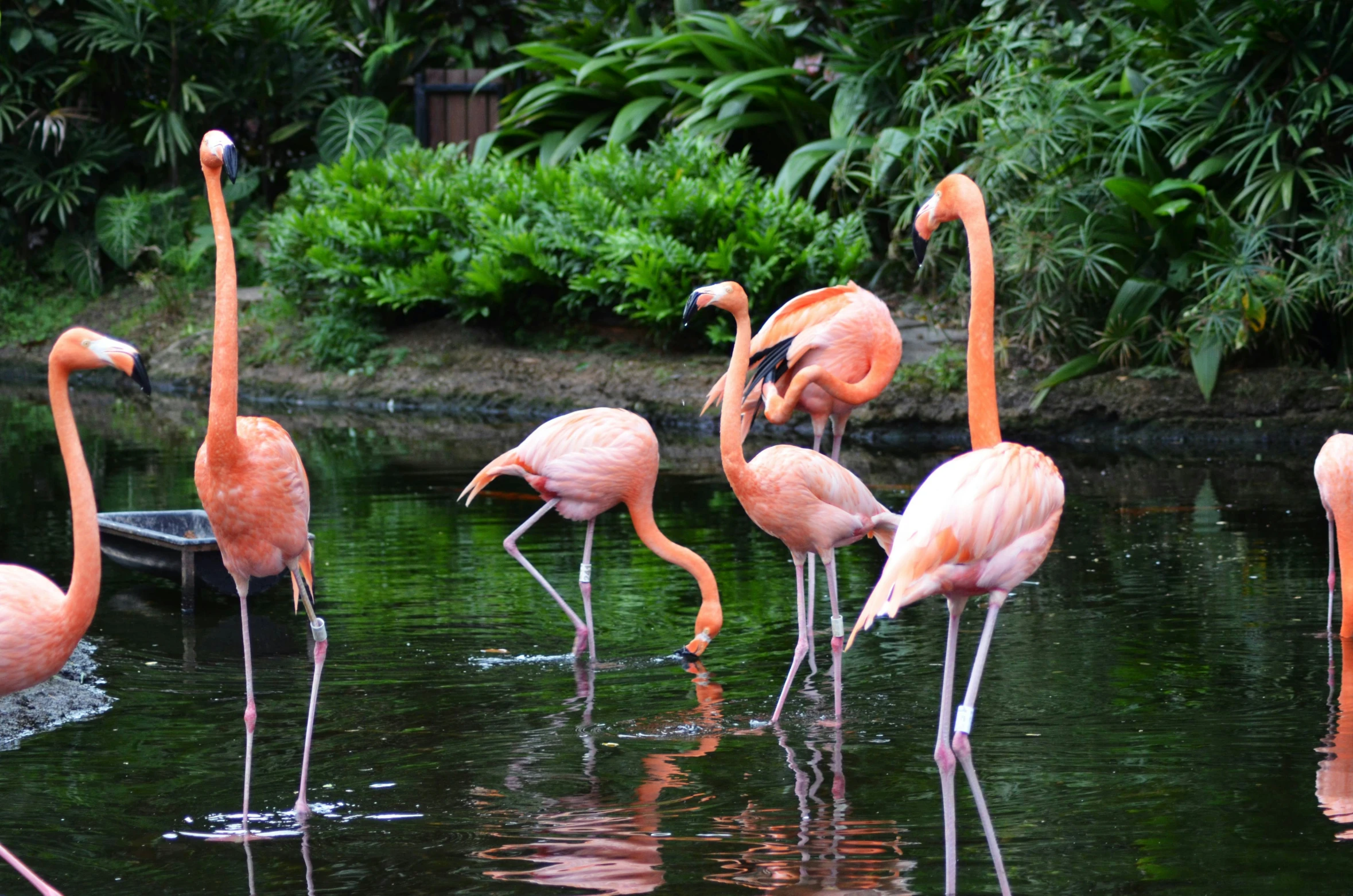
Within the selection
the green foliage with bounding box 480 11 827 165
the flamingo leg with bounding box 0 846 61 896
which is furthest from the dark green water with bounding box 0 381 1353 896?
the green foliage with bounding box 480 11 827 165

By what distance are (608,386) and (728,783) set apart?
7.93 metres

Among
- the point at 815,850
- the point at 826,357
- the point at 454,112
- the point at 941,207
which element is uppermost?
the point at 454,112

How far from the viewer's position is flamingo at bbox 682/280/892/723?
443 centimetres

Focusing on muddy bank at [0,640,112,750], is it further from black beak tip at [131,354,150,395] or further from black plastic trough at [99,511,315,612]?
black beak tip at [131,354,150,395]

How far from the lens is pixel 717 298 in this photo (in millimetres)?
4414

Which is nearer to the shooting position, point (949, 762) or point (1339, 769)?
point (949, 762)

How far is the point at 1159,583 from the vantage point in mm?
5844

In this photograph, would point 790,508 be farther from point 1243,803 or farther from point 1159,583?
point 1159,583

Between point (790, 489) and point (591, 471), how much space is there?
1.04 m

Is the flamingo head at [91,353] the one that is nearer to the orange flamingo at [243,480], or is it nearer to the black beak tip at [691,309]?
the orange flamingo at [243,480]

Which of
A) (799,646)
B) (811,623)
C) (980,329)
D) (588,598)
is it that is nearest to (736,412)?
(799,646)

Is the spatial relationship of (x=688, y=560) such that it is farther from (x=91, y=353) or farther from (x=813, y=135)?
(x=813, y=135)

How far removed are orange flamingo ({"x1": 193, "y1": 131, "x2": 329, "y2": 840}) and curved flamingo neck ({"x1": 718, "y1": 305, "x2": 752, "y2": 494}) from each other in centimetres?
125

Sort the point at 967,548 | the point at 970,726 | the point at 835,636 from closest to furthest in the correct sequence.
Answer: the point at 970,726
the point at 967,548
the point at 835,636
